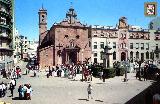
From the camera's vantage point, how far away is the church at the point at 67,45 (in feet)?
201

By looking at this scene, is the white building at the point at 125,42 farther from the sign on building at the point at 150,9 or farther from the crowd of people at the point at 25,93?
the crowd of people at the point at 25,93

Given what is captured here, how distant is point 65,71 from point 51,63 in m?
20.6

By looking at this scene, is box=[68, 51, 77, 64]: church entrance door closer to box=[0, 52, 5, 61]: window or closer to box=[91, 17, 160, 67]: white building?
box=[91, 17, 160, 67]: white building

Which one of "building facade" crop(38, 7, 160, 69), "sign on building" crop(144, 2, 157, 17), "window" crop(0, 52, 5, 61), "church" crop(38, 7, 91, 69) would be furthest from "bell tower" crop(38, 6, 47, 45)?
"sign on building" crop(144, 2, 157, 17)

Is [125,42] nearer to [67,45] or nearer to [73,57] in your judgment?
[73,57]

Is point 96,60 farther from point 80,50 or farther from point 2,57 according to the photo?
point 2,57

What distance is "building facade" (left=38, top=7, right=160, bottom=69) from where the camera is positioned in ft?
204

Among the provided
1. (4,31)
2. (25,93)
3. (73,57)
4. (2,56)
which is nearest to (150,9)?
(25,93)

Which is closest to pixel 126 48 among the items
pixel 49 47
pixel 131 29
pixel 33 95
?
pixel 131 29

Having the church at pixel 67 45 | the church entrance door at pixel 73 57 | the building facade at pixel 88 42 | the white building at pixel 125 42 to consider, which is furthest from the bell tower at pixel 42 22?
the white building at pixel 125 42

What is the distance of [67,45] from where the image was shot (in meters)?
63.3

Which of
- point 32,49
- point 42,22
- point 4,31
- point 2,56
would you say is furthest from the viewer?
point 32,49

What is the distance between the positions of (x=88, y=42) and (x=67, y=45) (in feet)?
16.6

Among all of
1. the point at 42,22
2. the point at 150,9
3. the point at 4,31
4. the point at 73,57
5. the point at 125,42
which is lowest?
the point at 73,57
